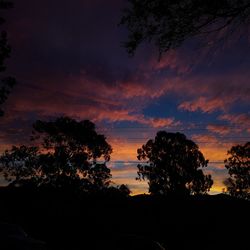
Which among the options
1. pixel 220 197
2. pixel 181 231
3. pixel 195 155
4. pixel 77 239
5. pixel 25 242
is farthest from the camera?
pixel 195 155

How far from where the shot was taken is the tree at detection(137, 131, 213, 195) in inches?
2032

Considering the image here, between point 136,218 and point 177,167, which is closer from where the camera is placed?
point 136,218

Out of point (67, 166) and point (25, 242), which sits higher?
point (67, 166)

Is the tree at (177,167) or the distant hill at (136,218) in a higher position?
the tree at (177,167)

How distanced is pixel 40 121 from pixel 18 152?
14.0 feet

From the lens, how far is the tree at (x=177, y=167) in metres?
51.6

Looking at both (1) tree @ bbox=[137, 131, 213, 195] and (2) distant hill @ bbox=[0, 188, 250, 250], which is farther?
(1) tree @ bbox=[137, 131, 213, 195]

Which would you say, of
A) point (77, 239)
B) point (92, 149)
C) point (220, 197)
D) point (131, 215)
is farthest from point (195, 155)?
point (77, 239)

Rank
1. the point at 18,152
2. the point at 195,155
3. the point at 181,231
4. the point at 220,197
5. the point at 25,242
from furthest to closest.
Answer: the point at 195,155, the point at 18,152, the point at 220,197, the point at 181,231, the point at 25,242

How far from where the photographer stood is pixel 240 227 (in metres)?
30.1

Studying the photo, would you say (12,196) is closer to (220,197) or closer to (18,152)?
(18,152)

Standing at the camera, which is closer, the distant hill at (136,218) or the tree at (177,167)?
the distant hill at (136,218)

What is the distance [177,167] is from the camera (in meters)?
52.0

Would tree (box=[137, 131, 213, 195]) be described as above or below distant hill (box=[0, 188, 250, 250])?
above
